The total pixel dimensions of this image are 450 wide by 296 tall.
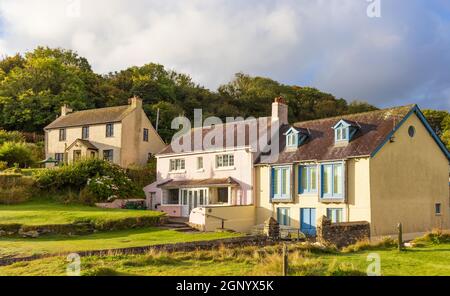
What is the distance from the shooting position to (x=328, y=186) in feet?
94.0

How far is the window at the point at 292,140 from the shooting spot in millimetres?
31989

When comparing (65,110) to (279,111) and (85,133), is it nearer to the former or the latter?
(85,133)

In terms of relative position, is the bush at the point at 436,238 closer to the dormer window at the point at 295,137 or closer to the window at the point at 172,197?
the dormer window at the point at 295,137

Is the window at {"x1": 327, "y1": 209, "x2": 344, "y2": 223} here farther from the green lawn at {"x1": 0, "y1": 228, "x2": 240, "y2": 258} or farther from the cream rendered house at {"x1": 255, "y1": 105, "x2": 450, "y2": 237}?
the green lawn at {"x1": 0, "y1": 228, "x2": 240, "y2": 258}

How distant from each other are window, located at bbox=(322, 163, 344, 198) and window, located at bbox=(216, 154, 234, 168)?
26.5 feet

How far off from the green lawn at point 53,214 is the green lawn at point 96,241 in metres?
1.68

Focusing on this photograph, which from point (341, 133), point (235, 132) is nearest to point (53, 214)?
point (235, 132)

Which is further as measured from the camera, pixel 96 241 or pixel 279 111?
pixel 279 111

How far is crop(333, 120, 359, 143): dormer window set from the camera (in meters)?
29.1

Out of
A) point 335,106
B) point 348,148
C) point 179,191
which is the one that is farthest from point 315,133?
point 335,106

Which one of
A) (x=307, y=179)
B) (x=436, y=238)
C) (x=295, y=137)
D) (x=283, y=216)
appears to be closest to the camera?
(x=436, y=238)

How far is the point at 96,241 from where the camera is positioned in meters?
22.6

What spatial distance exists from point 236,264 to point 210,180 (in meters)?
19.5
